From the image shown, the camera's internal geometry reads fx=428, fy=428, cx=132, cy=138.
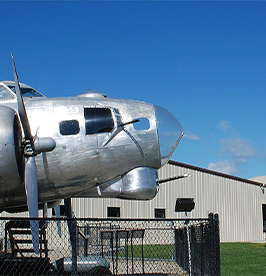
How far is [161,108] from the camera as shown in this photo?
9211mm

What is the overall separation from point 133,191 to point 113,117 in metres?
1.54

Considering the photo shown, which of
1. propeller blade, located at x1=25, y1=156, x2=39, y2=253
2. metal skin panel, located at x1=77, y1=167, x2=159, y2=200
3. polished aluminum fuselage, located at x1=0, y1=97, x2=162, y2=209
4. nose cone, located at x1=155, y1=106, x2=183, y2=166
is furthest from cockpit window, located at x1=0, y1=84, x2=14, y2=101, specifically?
nose cone, located at x1=155, y1=106, x2=183, y2=166

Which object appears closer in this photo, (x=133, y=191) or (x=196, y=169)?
(x=133, y=191)

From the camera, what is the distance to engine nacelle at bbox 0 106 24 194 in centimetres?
730

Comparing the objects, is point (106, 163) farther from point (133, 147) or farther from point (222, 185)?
point (222, 185)

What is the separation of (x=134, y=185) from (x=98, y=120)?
1.49m

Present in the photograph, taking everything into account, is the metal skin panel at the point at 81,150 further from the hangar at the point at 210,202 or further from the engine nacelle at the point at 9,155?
the hangar at the point at 210,202

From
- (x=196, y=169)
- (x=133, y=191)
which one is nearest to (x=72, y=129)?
(x=133, y=191)

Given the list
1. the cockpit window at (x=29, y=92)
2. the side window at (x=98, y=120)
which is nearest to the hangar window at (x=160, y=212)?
the cockpit window at (x=29, y=92)

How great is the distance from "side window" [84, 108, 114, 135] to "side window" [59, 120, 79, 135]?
0.68 ft

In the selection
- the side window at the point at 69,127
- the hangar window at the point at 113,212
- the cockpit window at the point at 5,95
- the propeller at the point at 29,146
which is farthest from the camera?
the hangar window at the point at 113,212

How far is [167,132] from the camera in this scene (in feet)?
28.9

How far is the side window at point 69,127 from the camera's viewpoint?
27.3 feet

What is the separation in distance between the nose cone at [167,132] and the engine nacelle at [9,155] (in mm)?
2795
